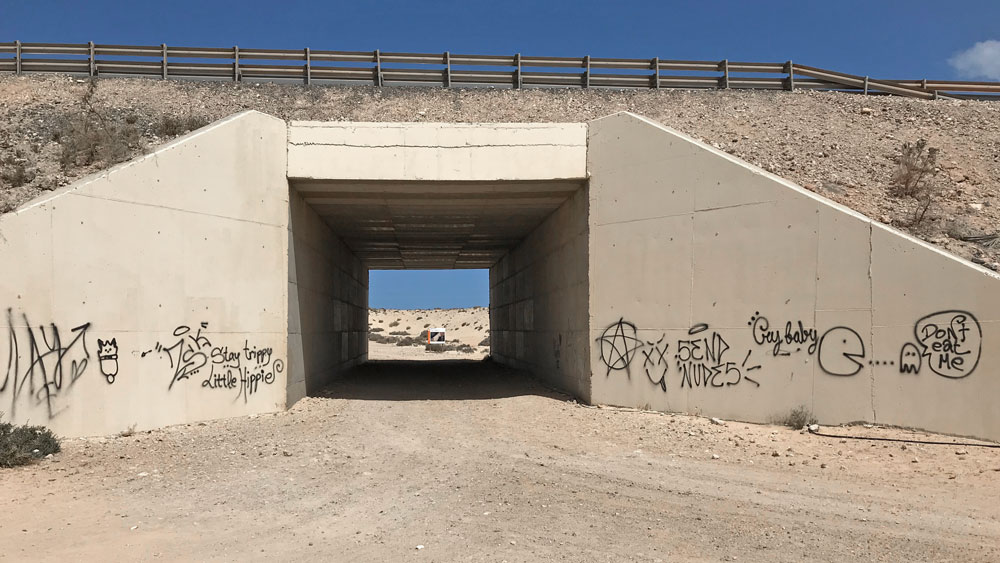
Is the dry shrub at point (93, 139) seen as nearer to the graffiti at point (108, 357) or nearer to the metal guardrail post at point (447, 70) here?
the graffiti at point (108, 357)

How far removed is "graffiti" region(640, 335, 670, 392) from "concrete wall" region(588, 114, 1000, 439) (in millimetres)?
25

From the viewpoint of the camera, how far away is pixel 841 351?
444 inches

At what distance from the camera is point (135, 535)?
6754mm

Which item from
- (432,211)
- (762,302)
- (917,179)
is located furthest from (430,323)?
(762,302)

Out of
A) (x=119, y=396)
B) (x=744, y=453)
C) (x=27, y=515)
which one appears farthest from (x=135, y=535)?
(x=744, y=453)

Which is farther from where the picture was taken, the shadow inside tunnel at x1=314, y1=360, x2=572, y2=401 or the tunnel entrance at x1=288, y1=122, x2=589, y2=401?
the shadow inside tunnel at x1=314, y1=360, x2=572, y2=401

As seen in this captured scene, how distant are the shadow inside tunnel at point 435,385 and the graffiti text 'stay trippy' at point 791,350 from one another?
7.40ft

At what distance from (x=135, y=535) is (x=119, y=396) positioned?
4822 mm

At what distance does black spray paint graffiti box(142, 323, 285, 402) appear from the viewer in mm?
11766

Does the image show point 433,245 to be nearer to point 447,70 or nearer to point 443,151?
point 447,70

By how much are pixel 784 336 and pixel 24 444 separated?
10824 mm

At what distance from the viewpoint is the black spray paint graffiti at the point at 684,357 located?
40.3 feet

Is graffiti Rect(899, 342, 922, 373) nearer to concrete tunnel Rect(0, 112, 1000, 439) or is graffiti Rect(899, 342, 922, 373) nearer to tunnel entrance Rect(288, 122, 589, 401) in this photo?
concrete tunnel Rect(0, 112, 1000, 439)

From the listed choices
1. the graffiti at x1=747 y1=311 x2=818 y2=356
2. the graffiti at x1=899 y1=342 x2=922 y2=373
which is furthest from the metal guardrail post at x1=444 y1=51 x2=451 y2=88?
the graffiti at x1=899 y1=342 x2=922 y2=373
